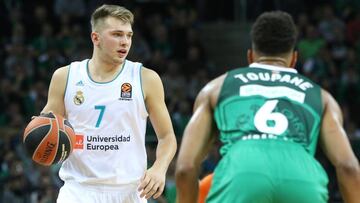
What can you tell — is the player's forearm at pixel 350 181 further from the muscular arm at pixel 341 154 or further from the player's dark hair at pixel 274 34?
the player's dark hair at pixel 274 34

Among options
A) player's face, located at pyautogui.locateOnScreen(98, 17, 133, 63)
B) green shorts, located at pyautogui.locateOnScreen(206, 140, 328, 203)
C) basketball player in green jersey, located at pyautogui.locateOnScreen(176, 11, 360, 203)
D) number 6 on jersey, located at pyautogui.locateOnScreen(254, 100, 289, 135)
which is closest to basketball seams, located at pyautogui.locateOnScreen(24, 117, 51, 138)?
player's face, located at pyautogui.locateOnScreen(98, 17, 133, 63)

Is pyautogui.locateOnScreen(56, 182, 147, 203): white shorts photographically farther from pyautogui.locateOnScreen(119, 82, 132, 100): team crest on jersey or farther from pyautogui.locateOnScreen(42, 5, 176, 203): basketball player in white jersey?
pyautogui.locateOnScreen(119, 82, 132, 100): team crest on jersey

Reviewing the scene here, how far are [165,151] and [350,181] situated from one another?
82.4 inches

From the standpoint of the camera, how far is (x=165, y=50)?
17484 millimetres

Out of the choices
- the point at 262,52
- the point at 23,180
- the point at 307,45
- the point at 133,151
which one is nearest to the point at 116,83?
the point at 133,151

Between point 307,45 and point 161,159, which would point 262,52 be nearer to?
point 161,159

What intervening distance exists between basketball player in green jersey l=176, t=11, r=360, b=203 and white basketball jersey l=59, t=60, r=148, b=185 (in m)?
1.80

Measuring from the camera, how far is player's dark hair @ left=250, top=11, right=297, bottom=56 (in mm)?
4734

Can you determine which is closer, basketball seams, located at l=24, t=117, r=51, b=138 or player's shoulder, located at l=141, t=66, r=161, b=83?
basketball seams, located at l=24, t=117, r=51, b=138

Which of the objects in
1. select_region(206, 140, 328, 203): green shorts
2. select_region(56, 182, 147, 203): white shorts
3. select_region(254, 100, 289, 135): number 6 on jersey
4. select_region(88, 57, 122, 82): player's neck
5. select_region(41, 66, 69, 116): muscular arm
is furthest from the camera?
select_region(88, 57, 122, 82): player's neck

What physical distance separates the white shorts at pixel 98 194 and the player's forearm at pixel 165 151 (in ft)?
1.16

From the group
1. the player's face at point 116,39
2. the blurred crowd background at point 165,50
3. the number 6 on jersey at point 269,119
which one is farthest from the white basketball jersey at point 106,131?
the blurred crowd background at point 165,50

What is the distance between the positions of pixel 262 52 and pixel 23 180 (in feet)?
29.5

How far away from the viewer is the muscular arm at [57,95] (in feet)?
21.6
